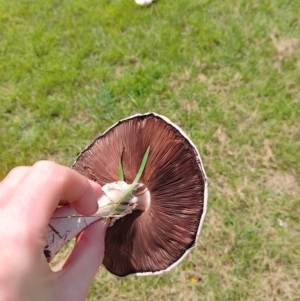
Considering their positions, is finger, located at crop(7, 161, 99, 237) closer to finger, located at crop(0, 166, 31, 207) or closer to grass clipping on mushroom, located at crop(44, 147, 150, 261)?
finger, located at crop(0, 166, 31, 207)

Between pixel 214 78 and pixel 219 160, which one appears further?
pixel 214 78

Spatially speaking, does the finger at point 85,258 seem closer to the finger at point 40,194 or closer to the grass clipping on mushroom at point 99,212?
the grass clipping on mushroom at point 99,212

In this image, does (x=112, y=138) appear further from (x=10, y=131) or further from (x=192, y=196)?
(x=10, y=131)

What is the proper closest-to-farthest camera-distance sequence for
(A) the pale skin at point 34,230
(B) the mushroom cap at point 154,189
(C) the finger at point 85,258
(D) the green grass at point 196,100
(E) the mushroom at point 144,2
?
(A) the pale skin at point 34,230 < (C) the finger at point 85,258 < (B) the mushroom cap at point 154,189 < (D) the green grass at point 196,100 < (E) the mushroom at point 144,2

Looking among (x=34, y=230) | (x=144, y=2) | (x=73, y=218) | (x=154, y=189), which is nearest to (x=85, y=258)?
(x=73, y=218)


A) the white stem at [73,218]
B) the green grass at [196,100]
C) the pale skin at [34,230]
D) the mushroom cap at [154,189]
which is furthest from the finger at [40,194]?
the green grass at [196,100]

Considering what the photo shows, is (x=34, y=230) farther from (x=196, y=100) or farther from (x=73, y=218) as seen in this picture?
(x=196, y=100)

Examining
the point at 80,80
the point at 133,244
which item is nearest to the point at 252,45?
the point at 80,80
